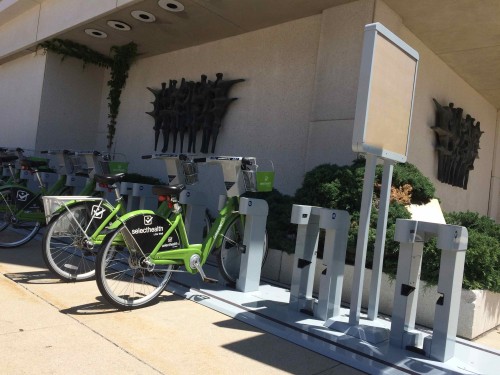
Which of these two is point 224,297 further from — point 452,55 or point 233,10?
point 452,55

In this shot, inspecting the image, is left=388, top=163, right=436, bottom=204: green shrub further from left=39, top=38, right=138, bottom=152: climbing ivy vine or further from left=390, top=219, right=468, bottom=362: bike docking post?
left=39, top=38, right=138, bottom=152: climbing ivy vine

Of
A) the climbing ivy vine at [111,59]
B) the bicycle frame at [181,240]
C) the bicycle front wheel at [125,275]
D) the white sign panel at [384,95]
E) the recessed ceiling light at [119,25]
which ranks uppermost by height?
the recessed ceiling light at [119,25]

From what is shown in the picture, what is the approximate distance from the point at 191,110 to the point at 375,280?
561 cm

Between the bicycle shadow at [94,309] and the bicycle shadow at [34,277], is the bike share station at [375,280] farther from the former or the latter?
the bicycle shadow at [34,277]

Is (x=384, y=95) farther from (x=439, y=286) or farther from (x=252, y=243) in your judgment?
(x=252, y=243)

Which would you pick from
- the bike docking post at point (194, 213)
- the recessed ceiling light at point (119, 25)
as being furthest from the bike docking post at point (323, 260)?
the recessed ceiling light at point (119, 25)

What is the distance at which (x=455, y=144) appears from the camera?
8.78 m

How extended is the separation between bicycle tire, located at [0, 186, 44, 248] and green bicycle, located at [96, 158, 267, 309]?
2.21m

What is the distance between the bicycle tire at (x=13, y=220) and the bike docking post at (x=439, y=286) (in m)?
4.73

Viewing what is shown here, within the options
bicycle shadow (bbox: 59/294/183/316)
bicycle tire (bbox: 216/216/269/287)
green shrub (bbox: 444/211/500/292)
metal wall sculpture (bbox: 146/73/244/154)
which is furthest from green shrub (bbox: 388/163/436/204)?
metal wall sculpture (bbox: 146/73/244/154)

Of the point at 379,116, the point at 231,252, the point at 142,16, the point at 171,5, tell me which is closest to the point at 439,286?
the point at 379,116

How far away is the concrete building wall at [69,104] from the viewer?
10.1 metres

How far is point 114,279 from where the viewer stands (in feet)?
13.7

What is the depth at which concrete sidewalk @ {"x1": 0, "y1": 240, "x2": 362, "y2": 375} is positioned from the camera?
278 centimetres
